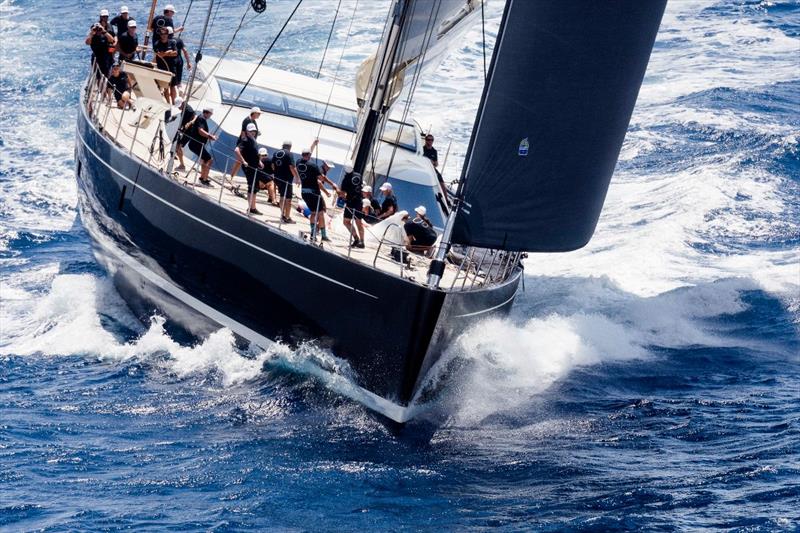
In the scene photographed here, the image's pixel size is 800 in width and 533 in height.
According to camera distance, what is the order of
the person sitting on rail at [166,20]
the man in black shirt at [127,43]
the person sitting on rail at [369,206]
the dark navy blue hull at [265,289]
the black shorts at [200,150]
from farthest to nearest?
the man in black shirt at [127,43] → the person sitting on rail at [166,20] → the black shorts at [200,150] → the person sitting on rail at [369,206] → the dark navy blue hull at [265,289]

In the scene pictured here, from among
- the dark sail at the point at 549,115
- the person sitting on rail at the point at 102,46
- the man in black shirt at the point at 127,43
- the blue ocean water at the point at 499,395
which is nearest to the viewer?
the blue ocean water at the point at 499,395

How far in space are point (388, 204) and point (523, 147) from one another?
2.90 m

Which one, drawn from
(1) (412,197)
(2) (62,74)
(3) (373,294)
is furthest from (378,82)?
(2) (62,74)

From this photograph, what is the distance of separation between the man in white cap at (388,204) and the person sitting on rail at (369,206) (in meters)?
0.12

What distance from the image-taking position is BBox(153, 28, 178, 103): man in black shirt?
18.2 metres

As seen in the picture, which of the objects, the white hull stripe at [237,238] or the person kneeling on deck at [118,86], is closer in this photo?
the white hull stripe at [237,238]

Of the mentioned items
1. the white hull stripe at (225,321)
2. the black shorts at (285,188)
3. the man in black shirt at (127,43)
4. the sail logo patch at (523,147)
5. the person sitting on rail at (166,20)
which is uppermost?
the sail logo patch at (523,147)

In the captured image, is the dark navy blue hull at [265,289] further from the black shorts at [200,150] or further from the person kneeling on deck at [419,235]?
the person kneeling on deck at [419,235]

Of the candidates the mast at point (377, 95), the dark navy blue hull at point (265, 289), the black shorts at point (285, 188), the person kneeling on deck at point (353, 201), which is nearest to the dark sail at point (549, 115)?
the dark navy blue hull at point (265, 289)

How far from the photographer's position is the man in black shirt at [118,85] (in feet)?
58.5

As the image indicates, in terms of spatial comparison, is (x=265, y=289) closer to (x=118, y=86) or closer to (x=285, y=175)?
(x=285, y=175)

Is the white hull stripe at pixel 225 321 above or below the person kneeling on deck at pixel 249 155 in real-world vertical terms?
below

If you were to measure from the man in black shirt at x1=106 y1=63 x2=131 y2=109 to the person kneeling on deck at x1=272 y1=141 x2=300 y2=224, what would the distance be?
15.9 feet

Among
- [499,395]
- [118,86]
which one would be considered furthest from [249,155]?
[118,86]
